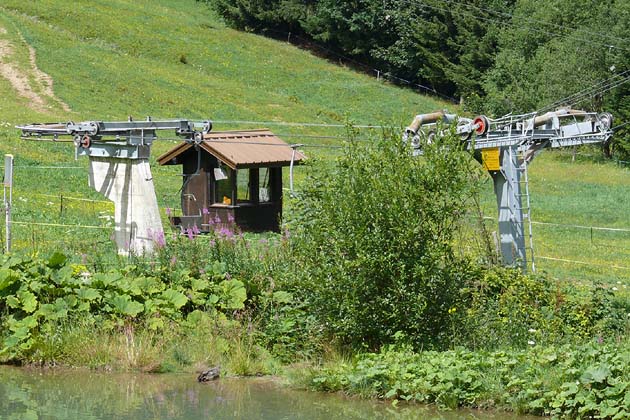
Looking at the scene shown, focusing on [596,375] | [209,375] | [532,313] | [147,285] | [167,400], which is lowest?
[167,400]

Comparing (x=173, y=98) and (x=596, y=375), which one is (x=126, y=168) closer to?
(x=596, y=375)

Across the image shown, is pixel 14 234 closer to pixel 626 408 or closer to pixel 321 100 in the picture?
pixel 626 408

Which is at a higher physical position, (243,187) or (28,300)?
(243,187)

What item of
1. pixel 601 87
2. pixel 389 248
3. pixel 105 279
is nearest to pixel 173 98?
pixel 601 87

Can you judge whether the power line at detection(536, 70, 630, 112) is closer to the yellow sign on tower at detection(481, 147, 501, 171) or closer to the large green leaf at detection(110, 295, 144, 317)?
the yellow sign on tower at detection(481, 147, 501, 171)

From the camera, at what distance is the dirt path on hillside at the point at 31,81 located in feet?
177

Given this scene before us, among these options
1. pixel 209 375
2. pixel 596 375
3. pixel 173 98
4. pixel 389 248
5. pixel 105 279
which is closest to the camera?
pixel 596 375

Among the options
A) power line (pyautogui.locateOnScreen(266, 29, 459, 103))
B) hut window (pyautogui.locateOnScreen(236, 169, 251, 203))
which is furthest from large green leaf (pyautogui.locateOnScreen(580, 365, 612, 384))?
power line (pyautogui.locateOnScreen(266, 29, 459, 103))

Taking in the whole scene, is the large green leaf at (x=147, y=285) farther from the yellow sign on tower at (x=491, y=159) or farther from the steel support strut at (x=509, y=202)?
the yellow sign on tower at (x=491, y=159)

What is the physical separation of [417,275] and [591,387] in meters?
3.55

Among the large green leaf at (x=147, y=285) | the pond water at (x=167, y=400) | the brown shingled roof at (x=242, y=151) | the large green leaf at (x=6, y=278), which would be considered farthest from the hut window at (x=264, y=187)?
the pond water at (x=167, y=400)

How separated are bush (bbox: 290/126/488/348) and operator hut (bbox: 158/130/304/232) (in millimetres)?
13324

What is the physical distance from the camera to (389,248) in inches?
648

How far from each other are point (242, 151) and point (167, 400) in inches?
652
